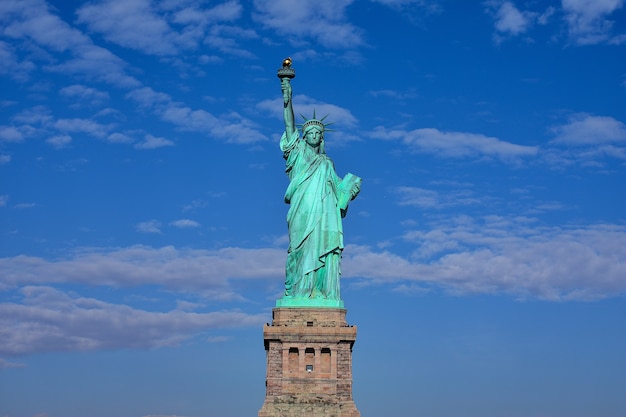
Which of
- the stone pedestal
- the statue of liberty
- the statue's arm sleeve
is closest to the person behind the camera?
the stone pedestal

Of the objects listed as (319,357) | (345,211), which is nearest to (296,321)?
(319,357)

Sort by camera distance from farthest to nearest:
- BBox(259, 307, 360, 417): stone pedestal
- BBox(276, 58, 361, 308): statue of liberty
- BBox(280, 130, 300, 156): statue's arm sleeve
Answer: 1. BBox(280, 130, 300, 156): statue's arm sleeve
2. BBox(276, 58, 361, 308): statue of liberty
3. BBox(259, 307, 360, 417): stone pedestal

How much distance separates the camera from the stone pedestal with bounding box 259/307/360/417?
55875 mm

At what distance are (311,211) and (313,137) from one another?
4.07 meters

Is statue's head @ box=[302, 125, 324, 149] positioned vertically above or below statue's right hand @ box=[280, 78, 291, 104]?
below

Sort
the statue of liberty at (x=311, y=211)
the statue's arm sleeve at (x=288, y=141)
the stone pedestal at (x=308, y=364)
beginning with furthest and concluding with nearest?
the statue's arm sleeve at (x=288, y=141), the statue of liberty at (x=311, y=211), the stone pedestal at (x=308, y=364)

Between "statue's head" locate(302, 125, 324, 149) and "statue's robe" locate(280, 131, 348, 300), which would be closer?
"statue's robe" locate(280, 131, 348, 300)

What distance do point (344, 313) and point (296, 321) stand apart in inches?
98.7

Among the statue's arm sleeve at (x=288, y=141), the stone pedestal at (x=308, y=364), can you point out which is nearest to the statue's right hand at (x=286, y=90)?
the statue's arm sleeve at (x=288, y=141)

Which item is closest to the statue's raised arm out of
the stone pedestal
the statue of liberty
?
the statue of liberty

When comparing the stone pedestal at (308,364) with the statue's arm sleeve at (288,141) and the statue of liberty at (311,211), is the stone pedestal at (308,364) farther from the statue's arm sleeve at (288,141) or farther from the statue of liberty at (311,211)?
the statue's arm sleeve at (288,141)

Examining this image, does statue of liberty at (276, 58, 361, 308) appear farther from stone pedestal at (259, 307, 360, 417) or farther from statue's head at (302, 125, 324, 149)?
stone pedestal at (259, 307, 360, 417)

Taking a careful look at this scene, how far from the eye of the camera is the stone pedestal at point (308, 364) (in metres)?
55.9

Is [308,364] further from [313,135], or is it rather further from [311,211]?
[313,135]
